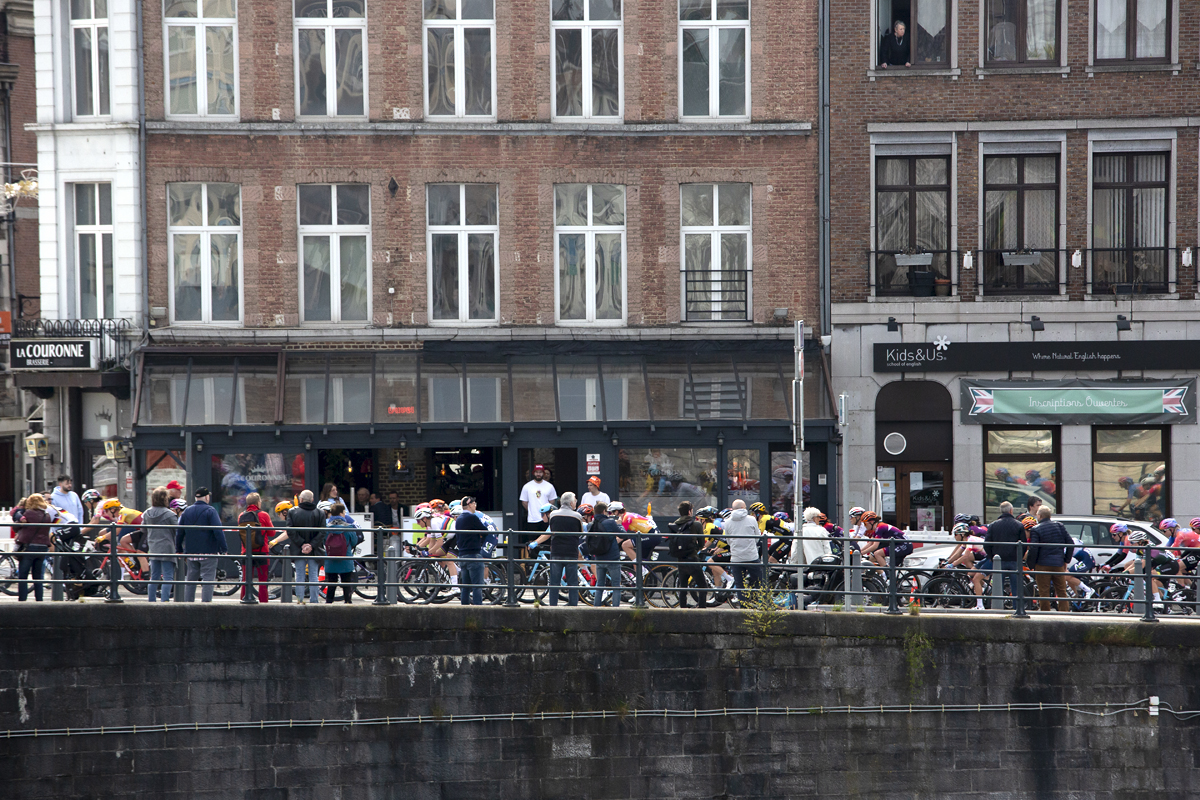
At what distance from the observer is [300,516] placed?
15.3 m

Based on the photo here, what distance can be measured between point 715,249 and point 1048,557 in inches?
410

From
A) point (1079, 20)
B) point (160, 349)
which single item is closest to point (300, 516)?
point (160, 349)

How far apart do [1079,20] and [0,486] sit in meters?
27.9

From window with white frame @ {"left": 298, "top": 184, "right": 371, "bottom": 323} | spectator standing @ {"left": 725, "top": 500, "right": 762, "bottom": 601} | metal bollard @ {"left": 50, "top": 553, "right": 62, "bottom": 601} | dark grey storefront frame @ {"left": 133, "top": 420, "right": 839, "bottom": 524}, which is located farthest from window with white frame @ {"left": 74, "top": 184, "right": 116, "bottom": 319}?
spectator standing @ {"left": 725, "top": 500, "right": 762, "bottom": 601}

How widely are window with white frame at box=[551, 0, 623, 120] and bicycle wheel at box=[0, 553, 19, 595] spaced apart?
12511mm

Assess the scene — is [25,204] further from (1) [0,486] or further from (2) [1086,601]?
(2) [1086,601]

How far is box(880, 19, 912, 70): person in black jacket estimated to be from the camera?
2370 cm

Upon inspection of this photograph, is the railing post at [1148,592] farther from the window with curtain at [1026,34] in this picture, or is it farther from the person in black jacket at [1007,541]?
the window with curtain at [1026,34]

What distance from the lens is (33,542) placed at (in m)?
15.6

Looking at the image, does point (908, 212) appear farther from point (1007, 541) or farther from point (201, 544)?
point (201, 544)

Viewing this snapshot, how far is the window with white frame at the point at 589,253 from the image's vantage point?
2380 centimetres

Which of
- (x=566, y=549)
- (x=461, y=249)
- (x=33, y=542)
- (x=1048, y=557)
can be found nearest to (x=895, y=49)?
(x=461, y=249)

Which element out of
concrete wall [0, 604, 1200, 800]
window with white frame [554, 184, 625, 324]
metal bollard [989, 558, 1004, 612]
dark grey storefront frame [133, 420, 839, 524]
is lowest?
concrete wall [0, 604, 1200, 800]

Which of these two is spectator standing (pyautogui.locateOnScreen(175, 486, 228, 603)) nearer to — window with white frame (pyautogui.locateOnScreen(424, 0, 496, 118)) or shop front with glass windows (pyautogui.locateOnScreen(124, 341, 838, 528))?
shop front with glass windows (pyautogui.locateOnScreen(124, 341, 838, 528))
